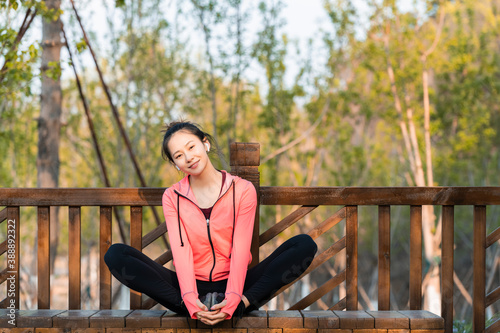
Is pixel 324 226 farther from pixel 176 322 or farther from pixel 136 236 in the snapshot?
pixel 136 236

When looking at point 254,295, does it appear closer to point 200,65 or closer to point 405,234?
point 200,65

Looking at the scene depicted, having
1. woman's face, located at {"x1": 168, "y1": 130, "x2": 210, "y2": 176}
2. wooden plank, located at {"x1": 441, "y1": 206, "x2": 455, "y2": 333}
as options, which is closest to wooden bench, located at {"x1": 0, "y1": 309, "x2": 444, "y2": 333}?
wooden plank, located at {"x1": 441, "y1": 206, "x2": 455, "y2": 333}

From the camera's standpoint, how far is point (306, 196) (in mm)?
2727

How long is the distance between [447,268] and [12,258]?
7.82ft

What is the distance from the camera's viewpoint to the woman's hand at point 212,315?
2.21m

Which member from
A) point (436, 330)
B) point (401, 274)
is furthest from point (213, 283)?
point (401, 274)

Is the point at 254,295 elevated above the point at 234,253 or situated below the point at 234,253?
below

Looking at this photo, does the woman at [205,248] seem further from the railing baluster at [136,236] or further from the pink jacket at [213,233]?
the railing baluster at [136,236]

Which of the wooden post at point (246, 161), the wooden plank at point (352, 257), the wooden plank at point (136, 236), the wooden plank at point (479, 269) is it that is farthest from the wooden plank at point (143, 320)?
the wooden plank at point (479, 269)

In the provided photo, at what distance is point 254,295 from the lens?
2.36 metres

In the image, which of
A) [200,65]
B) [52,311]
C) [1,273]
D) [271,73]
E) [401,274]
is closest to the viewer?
[52,311]

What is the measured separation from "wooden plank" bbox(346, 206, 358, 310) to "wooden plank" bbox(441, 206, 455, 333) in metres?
0.47

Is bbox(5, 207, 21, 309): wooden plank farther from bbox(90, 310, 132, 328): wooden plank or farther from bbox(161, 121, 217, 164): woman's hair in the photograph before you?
bbox(161, 121, 217, 164): woman's hair

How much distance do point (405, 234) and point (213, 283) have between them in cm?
1616
